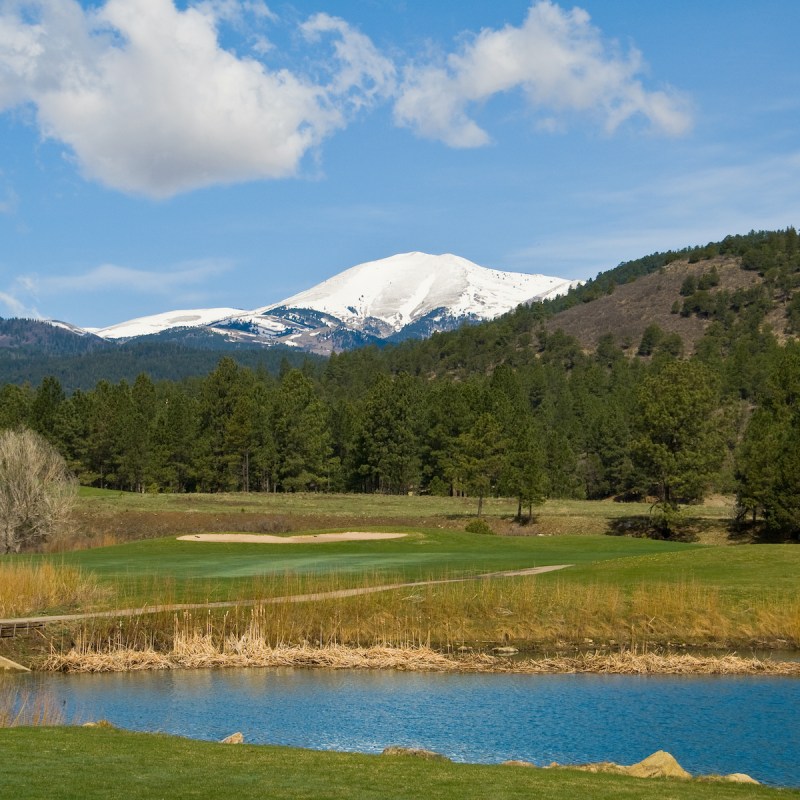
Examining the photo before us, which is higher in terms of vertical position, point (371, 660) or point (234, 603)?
point (234, 603)

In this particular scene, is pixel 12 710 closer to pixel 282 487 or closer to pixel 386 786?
pixel 386 786

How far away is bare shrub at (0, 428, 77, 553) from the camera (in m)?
50.2

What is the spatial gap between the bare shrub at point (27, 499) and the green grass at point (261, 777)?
38.7 m

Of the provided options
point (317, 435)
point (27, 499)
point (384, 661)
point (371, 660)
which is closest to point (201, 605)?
point (371, 660)

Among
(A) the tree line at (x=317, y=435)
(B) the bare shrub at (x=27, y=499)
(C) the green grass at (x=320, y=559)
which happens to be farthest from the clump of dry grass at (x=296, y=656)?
(A) the tree line at (x=317, y=435)

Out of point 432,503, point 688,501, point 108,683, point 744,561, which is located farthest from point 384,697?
point 688,501

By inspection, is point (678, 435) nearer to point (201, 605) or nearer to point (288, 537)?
Answer: point (288, 537)

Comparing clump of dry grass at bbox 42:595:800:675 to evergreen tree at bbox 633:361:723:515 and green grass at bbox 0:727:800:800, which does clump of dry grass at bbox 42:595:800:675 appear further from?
evergreen tree at bbox 633:361:723:515

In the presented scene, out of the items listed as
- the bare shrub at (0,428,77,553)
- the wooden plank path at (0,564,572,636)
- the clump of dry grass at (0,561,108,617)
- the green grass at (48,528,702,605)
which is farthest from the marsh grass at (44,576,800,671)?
the bare shrub at (0,428,77,553)

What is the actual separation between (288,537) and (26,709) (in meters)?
35.8

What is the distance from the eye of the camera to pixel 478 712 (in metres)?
20.2

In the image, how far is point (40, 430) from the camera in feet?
375

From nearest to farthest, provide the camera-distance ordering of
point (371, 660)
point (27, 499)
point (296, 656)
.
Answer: point (371, 660) < point (296, 656) < point (27, 499)

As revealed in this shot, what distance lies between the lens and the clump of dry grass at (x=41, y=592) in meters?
29.0
